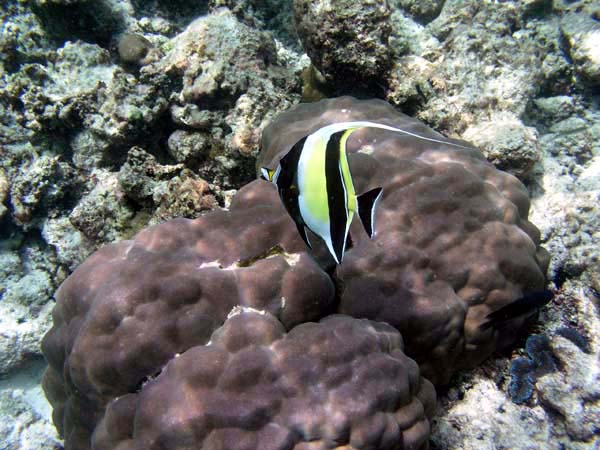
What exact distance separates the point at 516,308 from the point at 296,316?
1596mm

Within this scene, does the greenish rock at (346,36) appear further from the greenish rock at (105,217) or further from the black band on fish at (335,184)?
the black band on fish at (335,184)

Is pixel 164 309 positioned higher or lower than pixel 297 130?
lower

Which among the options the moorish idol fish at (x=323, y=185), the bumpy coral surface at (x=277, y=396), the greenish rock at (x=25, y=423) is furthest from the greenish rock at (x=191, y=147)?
the greenish rock at (x=25, y=423)

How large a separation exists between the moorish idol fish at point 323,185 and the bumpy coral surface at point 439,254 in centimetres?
138

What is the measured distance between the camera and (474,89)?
4.46m

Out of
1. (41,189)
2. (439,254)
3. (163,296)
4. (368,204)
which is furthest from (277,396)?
(41,189)

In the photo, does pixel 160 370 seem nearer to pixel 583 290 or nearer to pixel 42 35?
pixel 583 290

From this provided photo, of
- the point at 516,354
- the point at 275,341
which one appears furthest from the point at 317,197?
the point at 516,354

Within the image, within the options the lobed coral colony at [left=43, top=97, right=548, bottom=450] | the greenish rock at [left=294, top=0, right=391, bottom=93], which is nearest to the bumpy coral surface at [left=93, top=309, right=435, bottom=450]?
the lobed coral colony at [left=43, top=97, right=548, bottom=450]

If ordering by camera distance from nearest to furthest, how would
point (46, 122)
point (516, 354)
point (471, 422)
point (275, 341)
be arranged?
point (275, 341)
point (471, 422)
point (516, 354)
point (46, 122)

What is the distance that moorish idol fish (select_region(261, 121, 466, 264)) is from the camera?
136 centimetres

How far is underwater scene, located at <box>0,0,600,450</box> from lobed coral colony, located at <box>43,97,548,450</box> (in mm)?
16

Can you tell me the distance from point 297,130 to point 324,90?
1.18 m

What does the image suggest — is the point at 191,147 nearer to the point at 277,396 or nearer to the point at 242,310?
the point at 242,310
